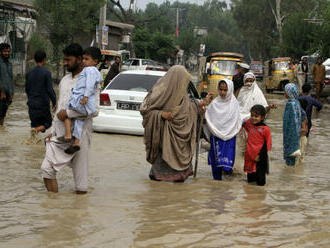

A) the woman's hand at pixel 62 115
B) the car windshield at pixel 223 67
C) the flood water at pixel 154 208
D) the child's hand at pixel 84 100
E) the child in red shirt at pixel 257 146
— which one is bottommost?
the flood water at pixel 154 208

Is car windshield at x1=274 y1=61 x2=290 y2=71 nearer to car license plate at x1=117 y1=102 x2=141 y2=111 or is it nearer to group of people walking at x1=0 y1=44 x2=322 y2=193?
car license plate at x1=117 y1=102 x2=141 y2=111

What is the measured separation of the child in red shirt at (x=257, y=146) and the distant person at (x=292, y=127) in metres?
1.93

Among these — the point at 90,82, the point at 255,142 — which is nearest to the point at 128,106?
the point at 255,142

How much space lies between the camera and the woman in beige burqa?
7.49 meters

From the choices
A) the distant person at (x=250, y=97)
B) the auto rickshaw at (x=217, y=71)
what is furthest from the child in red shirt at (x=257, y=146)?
the auto rickshaw at (x=217, y=71)

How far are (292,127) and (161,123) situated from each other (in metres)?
2.92

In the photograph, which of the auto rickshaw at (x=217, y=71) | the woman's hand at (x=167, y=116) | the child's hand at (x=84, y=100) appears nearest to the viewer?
the child's hand at (x=84, y=100)

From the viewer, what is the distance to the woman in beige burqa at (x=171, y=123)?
749cm

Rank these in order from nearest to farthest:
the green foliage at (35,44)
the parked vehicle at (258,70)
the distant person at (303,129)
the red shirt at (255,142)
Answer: the red shirt at (255,142) → the distant person at (303,129) → the green foliage at (35,44) → the parked vehicle at (258,70)

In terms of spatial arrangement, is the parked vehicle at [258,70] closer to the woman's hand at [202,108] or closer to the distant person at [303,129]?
the distant person at [303,129]

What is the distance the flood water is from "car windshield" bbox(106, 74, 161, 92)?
2447mm

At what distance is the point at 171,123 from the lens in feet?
24.7

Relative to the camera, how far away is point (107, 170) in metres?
8.59

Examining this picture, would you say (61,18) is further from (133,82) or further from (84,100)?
(84,100)
